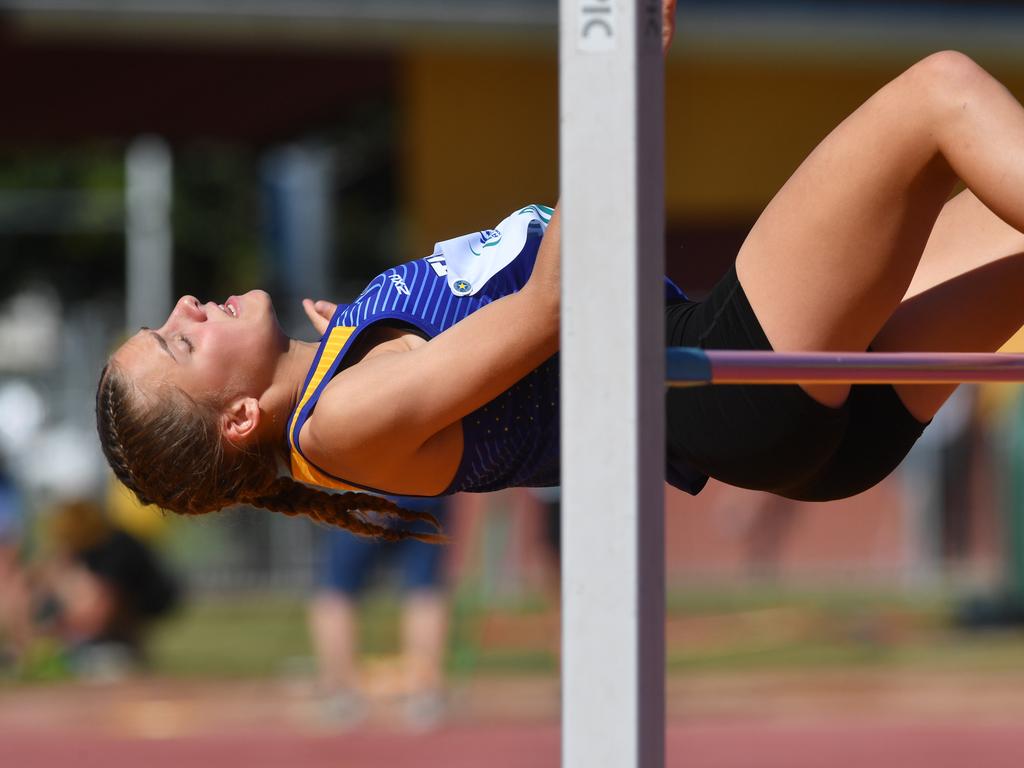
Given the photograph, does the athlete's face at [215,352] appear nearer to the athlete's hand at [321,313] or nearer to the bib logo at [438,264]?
the athlete's hand at [321,313]

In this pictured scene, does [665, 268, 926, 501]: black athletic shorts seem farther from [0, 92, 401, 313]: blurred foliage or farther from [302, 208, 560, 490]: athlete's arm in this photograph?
[0, 92, 401, 313]: blurred foliage

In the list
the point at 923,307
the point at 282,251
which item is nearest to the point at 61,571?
the point at 282,251

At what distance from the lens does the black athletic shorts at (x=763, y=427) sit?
253 cm

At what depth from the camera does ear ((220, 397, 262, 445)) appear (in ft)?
9.30

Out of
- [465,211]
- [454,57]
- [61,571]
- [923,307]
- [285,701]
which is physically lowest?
[285,701]

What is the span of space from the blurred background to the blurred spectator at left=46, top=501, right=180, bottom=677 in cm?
2

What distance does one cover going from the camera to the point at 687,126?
10281 mm

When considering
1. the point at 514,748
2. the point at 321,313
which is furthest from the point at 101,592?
the point at 321,313

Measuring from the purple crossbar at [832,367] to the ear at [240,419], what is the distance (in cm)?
100

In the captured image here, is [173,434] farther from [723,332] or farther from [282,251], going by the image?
[282,251]

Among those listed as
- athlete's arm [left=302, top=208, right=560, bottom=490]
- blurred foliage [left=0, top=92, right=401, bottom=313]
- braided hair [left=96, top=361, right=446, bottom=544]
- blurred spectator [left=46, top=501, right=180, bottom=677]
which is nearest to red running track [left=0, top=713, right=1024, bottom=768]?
blurred spectator [left=46, top=501, right=180, bottom=677]

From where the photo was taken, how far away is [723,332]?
2.52 meters

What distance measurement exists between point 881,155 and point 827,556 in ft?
37.9

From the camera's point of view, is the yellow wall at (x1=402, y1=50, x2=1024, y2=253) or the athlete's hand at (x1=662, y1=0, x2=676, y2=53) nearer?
the athlete's hand at (x1=662, y1=0, x2=676, y2=53)
